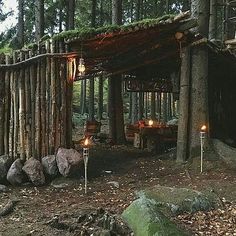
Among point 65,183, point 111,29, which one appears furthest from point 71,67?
point 65,183

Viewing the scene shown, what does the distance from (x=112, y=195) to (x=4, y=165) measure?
282 cm

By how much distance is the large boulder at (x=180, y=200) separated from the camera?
666cm

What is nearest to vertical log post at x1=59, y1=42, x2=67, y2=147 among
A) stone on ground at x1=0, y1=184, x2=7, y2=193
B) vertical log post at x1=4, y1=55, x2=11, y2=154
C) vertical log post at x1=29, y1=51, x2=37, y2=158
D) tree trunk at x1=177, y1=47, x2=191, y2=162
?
vertical log post at x1=29, y1=51, x2=37, y2=158

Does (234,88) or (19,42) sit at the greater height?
(19,42)

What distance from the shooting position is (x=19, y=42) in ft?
57.8

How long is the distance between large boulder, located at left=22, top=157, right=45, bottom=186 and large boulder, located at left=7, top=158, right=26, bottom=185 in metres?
0.11

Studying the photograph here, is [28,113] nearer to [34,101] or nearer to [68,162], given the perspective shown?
[34,101]

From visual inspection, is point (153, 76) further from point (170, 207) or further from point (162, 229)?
point (162, 229)

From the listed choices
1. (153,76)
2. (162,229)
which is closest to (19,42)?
(153,76)

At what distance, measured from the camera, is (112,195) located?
828cm

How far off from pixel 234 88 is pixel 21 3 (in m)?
10.0

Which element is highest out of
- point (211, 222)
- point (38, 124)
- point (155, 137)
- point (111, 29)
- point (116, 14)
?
point (116, 14)

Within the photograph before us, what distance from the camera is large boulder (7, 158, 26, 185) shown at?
9234 millimetres

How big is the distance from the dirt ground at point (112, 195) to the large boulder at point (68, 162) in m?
0.27
